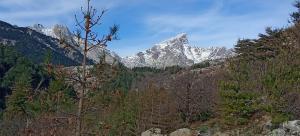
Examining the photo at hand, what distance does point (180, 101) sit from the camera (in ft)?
165

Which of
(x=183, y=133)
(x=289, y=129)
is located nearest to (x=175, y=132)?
(x=183, y=133)

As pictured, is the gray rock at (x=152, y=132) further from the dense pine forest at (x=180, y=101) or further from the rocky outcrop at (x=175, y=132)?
the dense pine forest at (x=180, y=101)

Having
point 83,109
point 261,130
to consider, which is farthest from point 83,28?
point 261,130

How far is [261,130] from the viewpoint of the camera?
3531 centimetres

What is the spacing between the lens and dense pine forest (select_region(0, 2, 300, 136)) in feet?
41.2

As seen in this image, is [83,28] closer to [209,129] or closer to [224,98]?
[224,98]

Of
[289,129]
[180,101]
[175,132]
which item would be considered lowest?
[175,132]

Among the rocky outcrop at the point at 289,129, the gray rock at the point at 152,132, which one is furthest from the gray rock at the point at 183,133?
the rocky outcrop at the point at 289,129

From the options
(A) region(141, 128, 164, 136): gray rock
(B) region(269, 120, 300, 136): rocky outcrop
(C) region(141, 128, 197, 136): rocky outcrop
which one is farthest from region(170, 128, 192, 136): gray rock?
(B) region(269, 120, 300, 136): rocky outcrop

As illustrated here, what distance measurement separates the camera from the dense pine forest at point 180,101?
1255 cm

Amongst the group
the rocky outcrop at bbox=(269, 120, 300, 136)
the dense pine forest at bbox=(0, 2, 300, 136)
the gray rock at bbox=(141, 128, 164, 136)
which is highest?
the dense pine forest at bbox=(0, 2, 300, 136)

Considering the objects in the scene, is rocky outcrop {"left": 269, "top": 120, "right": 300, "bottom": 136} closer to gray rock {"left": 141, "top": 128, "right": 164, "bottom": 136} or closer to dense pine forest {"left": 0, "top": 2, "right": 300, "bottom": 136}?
dense pine forest {"left": 0, "top": 2, "right": 300, "bottom": 136}

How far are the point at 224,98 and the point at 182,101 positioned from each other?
42.7 feet

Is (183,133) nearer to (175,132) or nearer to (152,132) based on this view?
(175,132)
